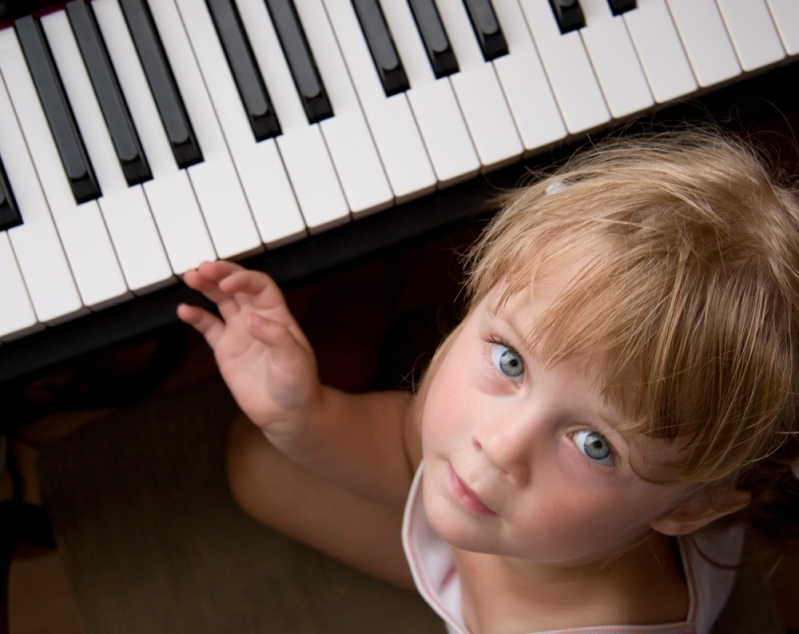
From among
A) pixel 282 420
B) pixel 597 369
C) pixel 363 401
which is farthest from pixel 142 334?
pixel 597 369

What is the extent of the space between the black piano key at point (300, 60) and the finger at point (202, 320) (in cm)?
26

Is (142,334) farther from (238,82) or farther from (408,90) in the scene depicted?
(408,90)

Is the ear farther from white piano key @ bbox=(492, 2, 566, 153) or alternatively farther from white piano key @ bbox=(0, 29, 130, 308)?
white piano key @ bbox=(0, 29, 130, 308)

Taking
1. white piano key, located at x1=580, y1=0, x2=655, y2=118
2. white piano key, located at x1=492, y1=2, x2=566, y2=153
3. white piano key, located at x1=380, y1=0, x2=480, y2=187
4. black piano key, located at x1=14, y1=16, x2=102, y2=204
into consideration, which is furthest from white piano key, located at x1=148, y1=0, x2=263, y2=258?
white piano key, located at x1=580, y1=0, x2=655, y2=118

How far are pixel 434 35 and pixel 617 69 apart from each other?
0.69 feet

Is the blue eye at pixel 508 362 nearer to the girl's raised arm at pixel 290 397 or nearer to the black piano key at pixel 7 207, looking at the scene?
the girl's raised arm at pixel 290 397

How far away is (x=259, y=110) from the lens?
2.54 ft

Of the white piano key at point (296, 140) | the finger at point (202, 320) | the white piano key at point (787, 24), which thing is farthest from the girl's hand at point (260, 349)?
the white piano key at point (787, 24)

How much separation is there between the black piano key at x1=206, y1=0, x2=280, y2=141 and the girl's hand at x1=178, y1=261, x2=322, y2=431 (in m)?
0.16

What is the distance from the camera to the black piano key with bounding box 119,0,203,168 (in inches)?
30.4

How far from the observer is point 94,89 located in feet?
2.55

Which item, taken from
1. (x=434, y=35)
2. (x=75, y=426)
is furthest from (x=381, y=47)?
Answer: (x=75, y=426)

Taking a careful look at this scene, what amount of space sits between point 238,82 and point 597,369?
19.3 inches

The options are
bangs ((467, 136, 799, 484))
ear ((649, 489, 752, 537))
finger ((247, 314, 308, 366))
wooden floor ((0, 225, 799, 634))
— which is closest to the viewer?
bangs ((467, 136, 799, 484))
